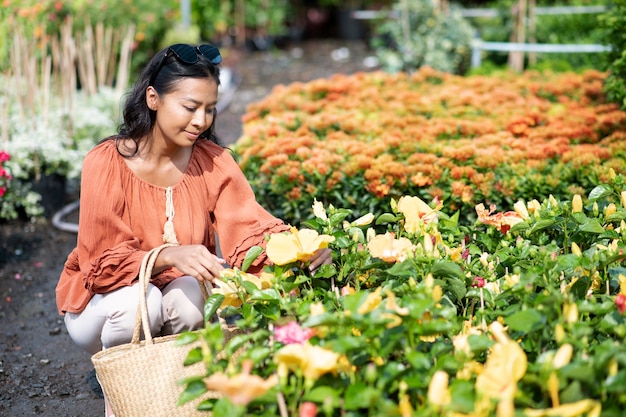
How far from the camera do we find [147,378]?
2.21 metres

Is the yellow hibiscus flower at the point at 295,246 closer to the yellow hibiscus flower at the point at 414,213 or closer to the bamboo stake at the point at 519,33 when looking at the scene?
the yellow hibiscus flower at the point at 414,213

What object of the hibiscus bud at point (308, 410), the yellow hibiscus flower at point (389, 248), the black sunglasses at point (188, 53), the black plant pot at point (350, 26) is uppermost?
the black sunglasses at point (188, 53)

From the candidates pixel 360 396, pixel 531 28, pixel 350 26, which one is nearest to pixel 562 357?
pixel 360 396

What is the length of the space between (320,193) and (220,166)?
1.14 meters

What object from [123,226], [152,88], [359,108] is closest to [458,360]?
[123,226]

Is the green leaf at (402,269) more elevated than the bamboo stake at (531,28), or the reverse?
the green leaf at (402,269)

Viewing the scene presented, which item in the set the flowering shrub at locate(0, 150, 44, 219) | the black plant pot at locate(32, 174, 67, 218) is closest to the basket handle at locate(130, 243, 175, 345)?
the flowering shrub at locate(0, 150, 44, 219)

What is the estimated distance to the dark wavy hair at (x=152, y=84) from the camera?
2.68 meters

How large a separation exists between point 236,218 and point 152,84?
570mm

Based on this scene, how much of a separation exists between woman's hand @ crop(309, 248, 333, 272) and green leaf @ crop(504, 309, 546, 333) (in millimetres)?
711

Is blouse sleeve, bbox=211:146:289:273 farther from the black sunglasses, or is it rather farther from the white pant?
the black sunglasses

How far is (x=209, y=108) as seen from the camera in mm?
2721

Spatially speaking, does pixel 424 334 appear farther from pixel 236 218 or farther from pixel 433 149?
pixel 433 149

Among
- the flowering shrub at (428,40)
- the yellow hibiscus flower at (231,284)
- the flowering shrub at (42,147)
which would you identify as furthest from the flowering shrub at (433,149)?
the flowering shrub at (428,40)
